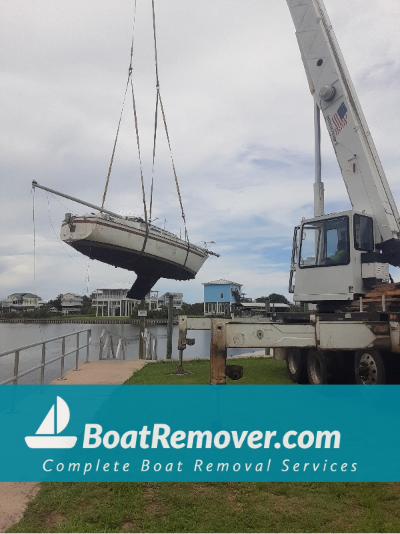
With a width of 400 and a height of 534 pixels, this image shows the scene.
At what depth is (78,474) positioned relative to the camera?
4.45 meters

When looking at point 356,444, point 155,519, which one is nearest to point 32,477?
point 155,519

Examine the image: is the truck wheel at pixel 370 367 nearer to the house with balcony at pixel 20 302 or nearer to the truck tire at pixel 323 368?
the truck tire at pixel 323 368

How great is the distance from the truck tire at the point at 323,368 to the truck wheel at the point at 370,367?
0.87 meters

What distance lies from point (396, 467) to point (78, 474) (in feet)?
10.3

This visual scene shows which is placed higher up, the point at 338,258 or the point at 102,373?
the point at 338,258

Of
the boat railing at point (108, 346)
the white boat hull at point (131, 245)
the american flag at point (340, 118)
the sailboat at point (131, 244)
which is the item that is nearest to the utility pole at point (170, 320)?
the boat railing at point (108, 346)

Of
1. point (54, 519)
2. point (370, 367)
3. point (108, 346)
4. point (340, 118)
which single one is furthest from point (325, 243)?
point (108, 346)

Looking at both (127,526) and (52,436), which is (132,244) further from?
(127,526)

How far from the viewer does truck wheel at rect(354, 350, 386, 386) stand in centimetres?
602

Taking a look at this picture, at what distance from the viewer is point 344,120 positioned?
973 cm

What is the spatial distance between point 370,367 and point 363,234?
2681 mm

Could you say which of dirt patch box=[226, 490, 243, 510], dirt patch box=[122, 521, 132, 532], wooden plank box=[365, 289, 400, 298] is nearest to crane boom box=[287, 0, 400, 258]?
wooden plank box=[365, 289, 400, 298]

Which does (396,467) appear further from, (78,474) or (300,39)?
(300,39)

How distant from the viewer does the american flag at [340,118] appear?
9734mm
